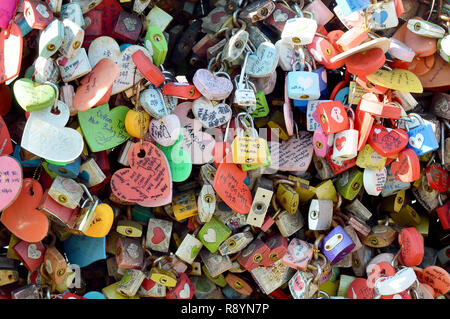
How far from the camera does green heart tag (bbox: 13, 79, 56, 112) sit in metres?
0.86

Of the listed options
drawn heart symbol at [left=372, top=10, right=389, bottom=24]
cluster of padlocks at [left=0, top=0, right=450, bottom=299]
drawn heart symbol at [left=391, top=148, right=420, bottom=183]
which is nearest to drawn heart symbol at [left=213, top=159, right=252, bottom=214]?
cluster of padlocks at [left=0, top=0, right=450, bottom=299]

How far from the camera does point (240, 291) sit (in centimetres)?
120

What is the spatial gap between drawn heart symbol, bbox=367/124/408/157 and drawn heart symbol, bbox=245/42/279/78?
24 cm

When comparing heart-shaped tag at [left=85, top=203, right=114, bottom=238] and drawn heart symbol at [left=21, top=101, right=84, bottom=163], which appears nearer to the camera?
drawn heart symbol at [left=21, top=101, right=84, bottom=163]

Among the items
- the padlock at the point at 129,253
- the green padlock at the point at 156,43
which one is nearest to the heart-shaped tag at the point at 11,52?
the green padlock at the point at 156,43

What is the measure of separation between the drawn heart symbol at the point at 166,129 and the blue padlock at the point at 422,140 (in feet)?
1.59

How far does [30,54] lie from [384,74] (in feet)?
2.31

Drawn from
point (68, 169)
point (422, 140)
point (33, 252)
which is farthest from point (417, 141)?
point (33, 252)

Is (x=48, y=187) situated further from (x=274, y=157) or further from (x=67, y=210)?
(x=274, y=157)

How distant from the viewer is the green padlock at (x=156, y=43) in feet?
3.36

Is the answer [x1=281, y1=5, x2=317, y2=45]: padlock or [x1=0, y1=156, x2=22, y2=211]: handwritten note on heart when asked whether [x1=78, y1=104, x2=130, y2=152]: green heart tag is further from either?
[x1=281, y1=5, x2=317, y2=45]: padlock

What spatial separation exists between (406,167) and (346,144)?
5.6 inches

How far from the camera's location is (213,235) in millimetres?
1105

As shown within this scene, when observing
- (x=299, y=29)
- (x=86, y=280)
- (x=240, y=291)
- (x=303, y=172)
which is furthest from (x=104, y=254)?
(x=299, y=29)
